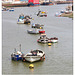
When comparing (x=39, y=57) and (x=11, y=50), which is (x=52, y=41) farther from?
(x=39, y=57)

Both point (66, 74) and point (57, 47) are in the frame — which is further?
point (57, 47)

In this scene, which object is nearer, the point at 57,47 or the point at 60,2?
the point at 57,47

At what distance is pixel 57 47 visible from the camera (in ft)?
75.7

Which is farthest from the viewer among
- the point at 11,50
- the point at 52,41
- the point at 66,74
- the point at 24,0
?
the point at 24,0

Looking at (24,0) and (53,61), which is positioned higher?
(24,0)

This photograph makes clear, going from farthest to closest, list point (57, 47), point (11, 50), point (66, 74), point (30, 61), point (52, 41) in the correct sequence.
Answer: point (52, 41)
point (57, 47)
point (11, 50)
point (30, 61)
point (66, 74)

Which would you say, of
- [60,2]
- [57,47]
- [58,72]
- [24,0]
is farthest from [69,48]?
[60,2]

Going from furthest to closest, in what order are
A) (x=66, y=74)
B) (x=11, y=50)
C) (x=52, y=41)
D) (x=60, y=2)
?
(x=60, y=2)
(x=52, y=41)
(x=11, y=50)
(x=66, y=74)

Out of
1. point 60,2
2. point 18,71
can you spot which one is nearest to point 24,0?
point 60,2

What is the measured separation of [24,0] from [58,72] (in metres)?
116

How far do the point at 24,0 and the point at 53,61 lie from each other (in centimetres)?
11419

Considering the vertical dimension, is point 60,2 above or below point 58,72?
above

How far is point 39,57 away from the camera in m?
18.1

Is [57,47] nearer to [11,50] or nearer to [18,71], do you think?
[11,50]
